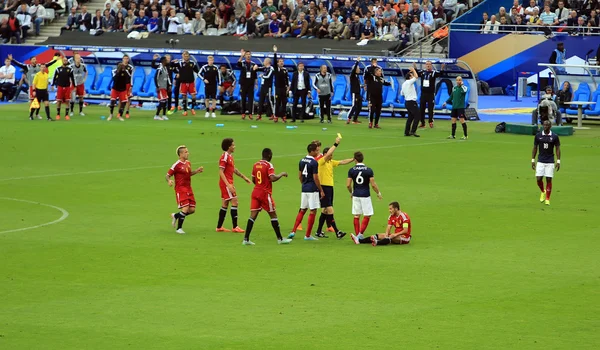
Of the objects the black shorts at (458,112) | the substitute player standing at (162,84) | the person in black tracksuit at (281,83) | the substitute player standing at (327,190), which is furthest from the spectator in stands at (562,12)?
the substitute player standing at (327,190)

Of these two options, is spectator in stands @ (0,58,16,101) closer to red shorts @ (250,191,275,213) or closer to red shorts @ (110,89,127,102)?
red shorts @ (110,89,127,102)

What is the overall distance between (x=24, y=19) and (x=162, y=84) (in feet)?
73.7

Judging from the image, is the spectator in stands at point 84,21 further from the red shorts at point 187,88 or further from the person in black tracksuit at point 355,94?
the person in black tracksuit at point 355,94

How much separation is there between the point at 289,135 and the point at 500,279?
21.5 metres

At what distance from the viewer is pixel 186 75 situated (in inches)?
1698

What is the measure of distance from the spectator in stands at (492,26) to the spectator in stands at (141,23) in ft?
61.2

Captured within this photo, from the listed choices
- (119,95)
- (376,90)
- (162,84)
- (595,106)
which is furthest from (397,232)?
(595,106)

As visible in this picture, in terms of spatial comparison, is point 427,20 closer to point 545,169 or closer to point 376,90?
point 376,90

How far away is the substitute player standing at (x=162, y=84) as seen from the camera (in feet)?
136

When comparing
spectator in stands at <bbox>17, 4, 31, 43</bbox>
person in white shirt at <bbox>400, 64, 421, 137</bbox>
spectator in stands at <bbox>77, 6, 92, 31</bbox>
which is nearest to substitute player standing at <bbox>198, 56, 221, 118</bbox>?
person in white shirt at <bbox>400, 64, 421, 137</bbox>

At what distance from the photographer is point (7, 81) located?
50.9m

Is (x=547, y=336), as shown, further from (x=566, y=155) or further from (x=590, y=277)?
(x=566, y=155)

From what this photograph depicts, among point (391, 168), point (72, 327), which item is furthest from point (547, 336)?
point (391, 168)

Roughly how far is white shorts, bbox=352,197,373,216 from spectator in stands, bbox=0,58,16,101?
35.0 m
